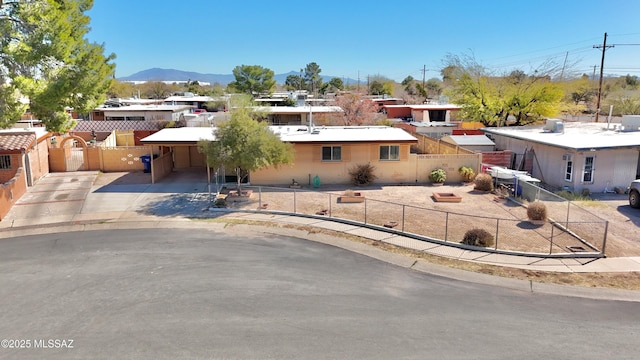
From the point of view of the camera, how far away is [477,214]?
21.0m

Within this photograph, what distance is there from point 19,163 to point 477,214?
26.0 meters

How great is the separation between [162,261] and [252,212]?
7197 mm

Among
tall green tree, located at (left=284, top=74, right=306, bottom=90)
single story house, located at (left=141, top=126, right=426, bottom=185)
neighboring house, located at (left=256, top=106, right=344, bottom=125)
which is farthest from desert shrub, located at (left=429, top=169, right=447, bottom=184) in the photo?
tall green tree, located at (left=284, top=74, right=306, bottom=90)

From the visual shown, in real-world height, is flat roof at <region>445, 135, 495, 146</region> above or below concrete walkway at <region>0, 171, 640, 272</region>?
above

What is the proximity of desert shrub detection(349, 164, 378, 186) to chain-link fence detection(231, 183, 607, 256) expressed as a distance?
10.1 ft

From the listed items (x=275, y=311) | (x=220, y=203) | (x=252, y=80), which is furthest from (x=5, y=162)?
(x=252, y=80)

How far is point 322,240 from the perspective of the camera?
1759cm

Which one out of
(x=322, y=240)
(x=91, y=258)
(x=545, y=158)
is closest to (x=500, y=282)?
(x=322, y=240)

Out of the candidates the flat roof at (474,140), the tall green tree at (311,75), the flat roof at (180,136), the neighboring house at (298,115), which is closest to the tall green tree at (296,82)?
the tall green tree at (311,75)

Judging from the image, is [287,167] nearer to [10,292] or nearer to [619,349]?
[10,292]

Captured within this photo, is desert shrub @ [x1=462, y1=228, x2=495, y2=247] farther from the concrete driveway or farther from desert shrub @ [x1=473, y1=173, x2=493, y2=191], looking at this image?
the concrete driveway

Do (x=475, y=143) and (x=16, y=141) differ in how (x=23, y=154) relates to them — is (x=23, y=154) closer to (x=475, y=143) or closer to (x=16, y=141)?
(x=16, y=141)

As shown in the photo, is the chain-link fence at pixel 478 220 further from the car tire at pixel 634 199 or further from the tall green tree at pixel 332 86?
the tall green tree at pixel 332 86

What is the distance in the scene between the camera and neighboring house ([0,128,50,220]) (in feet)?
74.0
